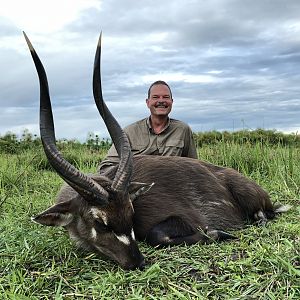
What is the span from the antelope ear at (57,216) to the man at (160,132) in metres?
2.91

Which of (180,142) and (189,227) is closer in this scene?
(189,227)

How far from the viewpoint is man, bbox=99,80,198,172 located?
688 centimetres

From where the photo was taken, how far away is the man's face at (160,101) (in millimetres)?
6918

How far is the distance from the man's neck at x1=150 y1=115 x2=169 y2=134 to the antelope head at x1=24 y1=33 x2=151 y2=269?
2856mm

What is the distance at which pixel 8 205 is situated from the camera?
6.16 meters

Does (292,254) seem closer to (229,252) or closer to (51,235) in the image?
(229,252)

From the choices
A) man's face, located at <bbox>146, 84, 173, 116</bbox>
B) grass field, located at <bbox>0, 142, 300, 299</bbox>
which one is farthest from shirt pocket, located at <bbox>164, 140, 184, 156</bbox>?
grass field, located at <bbox>0, 142, 300, 299</bbox>

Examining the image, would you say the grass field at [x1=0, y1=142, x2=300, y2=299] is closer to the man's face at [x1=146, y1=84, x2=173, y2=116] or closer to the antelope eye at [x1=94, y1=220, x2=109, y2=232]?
the antelope eye at [x1=94, y1=220, x2=109, y2=232]

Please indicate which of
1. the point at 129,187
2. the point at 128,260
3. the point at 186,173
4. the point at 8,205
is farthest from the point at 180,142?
the point at 128,260

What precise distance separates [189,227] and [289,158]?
4.07 m

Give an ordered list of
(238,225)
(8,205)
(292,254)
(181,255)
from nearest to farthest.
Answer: (292,254)
(181,255)
(238,225)
(8,205)

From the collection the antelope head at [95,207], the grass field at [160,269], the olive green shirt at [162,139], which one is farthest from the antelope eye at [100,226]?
the olive green shirt at [162,139]

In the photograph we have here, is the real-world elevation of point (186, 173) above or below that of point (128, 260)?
above

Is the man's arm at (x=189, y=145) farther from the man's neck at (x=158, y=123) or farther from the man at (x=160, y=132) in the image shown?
the man's neck at (x=158, y=123)
